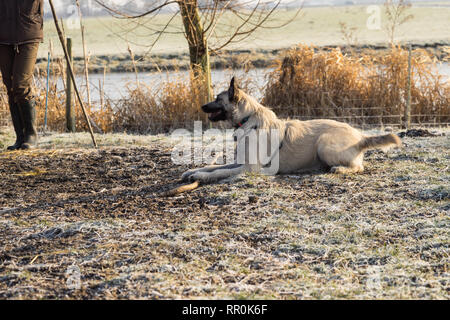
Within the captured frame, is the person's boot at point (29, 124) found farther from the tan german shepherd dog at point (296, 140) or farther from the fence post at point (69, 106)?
the tan german shepherd dog at point (296, 140)

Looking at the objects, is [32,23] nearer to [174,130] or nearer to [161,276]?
[174,130]

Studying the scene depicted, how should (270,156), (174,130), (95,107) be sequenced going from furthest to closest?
(95,107) < (174,130) < (270,156)

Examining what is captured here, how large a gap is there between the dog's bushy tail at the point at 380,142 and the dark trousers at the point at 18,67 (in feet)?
14.5

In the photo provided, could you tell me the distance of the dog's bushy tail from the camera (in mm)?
5785

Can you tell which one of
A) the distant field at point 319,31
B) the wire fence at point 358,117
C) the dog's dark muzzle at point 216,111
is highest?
the distant field at point 319,31

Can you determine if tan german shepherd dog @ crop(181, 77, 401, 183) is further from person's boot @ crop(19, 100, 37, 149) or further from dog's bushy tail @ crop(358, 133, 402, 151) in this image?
person's boot @ crop(19, 100, 37, 149)

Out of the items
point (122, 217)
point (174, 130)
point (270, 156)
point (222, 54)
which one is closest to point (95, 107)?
point (174, 130)

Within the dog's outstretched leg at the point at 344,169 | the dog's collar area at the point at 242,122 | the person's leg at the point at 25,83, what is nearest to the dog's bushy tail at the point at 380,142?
the dog's outstretched leg at the point at 344,169

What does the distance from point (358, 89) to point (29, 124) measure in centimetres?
565

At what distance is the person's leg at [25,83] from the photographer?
23.6 ft

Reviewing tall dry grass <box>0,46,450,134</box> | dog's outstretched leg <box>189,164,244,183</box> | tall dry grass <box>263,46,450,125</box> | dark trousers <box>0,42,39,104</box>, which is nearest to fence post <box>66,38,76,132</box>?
tall dry grass <box>0,46,450,134</box>

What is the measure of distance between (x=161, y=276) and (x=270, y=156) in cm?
282

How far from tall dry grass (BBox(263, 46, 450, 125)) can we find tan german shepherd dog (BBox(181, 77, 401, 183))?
371cm
